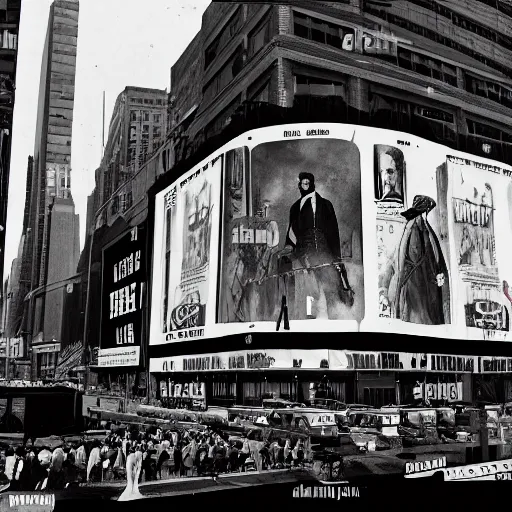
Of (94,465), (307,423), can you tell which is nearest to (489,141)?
(307,423)

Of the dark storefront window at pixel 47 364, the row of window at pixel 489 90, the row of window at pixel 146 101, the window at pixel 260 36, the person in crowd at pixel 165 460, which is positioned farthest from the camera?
the row of window at pixel 489 90

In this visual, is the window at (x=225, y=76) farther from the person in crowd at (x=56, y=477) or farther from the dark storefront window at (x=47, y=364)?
the person in crowd at (x=56, y=477)

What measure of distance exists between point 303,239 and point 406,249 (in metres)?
0.94

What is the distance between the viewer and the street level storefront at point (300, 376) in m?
5.64

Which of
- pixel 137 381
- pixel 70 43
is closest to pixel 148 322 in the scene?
pixel 137 381

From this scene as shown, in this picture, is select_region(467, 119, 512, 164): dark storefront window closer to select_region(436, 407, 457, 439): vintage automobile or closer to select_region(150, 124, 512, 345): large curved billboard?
select_region(150, 124, 512, 345): large curved billboard

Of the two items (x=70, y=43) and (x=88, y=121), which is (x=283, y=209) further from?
(x=70, y=43)

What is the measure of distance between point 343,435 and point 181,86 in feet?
10.5

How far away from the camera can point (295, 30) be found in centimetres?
597

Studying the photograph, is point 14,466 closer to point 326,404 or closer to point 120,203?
point 120,203

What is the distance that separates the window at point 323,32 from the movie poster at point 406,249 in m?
0.97

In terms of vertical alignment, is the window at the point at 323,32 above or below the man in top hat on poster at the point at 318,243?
above

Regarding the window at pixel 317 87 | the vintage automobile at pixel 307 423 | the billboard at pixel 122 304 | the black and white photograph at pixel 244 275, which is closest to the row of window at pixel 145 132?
the black and white photograph at pixel 244 275

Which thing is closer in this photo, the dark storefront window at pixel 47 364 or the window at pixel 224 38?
the dark storefront window at pixel 47 364
